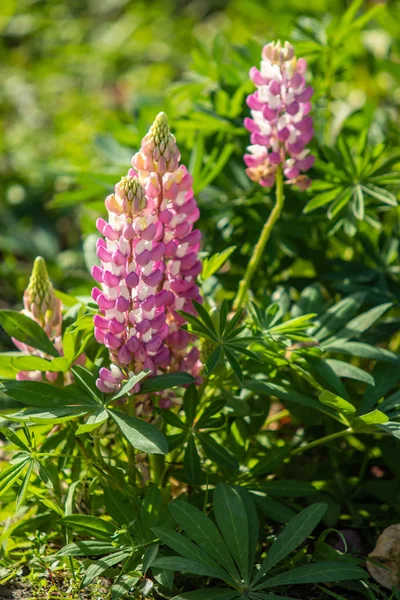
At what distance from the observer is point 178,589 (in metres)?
1.61

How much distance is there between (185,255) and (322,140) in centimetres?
92

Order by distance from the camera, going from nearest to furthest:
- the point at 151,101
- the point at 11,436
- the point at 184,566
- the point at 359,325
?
the point at 184,566 < the point at 11,436 < the point at 359,325 < the point at 151,101

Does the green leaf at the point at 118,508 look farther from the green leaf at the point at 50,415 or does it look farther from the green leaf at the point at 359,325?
the green leaf at the point at 359,325

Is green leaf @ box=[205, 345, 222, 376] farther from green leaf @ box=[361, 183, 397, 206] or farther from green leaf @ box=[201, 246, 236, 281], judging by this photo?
green leaf @ box=[361, 183, 397, 206]

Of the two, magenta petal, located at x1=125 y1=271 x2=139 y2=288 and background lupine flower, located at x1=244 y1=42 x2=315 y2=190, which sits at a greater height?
background lupine flower, located at x1=244 y1=42 x2=315 y2=190

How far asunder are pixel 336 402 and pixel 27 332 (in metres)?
0.66

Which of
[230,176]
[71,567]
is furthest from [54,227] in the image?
[71,567]

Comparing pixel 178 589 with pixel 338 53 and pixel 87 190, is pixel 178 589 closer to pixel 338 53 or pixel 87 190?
pixel 87 190

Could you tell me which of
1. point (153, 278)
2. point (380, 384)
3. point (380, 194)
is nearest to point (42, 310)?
point (153, 278)

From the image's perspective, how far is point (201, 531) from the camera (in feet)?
4.90

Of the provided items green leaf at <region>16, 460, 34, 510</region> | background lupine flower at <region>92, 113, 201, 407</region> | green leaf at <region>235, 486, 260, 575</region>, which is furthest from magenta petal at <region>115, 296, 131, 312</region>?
green leaf at <region>235, 486, 260, 575</region>

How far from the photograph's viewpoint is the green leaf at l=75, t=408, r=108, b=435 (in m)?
1.40

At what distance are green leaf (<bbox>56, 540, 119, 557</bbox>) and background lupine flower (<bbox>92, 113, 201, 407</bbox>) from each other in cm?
31

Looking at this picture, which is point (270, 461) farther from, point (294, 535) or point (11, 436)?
point (11, 436)
